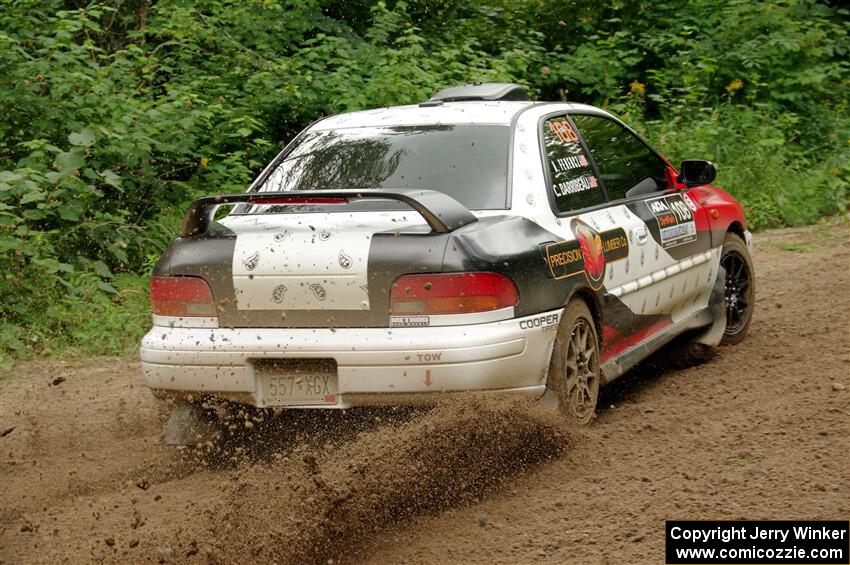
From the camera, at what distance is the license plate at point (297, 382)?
4727 mm

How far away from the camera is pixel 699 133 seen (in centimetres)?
1309

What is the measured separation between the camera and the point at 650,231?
6.18 m

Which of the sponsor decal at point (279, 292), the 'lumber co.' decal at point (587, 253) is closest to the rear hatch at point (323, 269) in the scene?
the sponsor decal at point (279, 292)

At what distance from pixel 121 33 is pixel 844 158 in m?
8.56

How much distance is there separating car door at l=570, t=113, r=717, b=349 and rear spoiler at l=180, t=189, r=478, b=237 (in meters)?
1.14

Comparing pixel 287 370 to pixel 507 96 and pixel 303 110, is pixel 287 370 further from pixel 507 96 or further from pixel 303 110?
pixel 303 110

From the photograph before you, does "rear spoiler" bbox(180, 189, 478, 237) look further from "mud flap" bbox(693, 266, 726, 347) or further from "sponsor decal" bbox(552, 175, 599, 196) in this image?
"mud flap" bbox(693, 266, 726, 347)

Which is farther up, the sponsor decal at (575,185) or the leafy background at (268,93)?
the sponsor decal at (575,185)

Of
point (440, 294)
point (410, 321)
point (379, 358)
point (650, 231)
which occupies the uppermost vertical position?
point (440, 294)

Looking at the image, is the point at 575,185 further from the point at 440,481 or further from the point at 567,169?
the point at 440,481

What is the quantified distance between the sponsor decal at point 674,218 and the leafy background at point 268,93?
3982mm

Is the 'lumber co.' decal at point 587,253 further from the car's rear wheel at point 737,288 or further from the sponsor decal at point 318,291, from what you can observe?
the car's rear wheel at point 737,288

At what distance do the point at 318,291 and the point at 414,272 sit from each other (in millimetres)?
408

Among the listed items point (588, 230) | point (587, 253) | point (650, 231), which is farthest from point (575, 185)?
point (650, 231)
